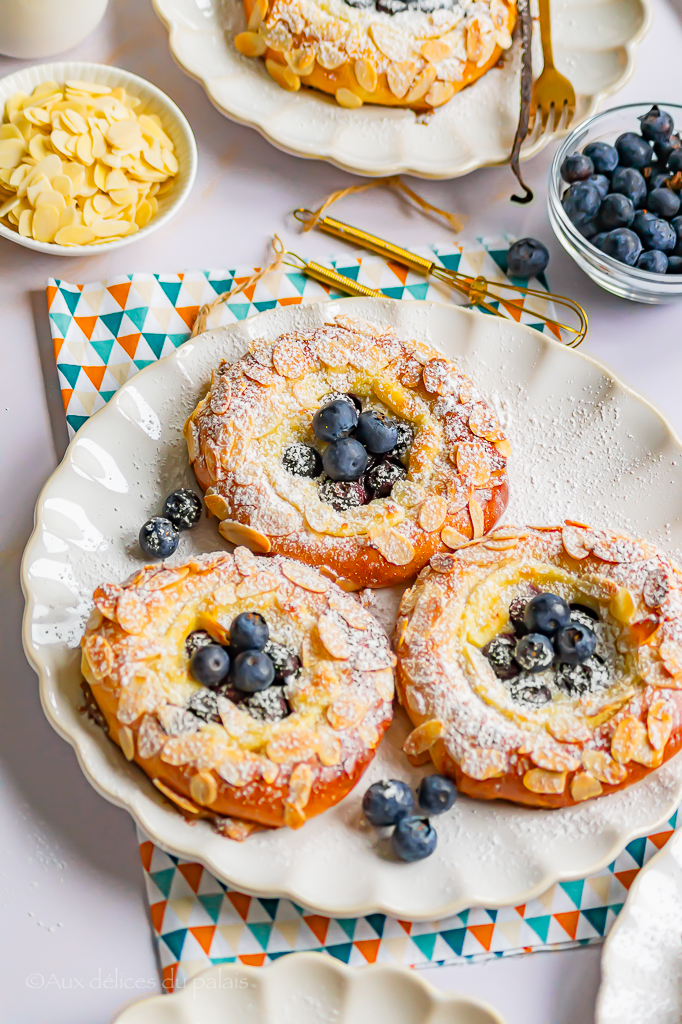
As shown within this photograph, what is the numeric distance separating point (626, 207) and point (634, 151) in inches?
7.3

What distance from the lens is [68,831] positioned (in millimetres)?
1641

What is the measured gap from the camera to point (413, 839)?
59.1 inches

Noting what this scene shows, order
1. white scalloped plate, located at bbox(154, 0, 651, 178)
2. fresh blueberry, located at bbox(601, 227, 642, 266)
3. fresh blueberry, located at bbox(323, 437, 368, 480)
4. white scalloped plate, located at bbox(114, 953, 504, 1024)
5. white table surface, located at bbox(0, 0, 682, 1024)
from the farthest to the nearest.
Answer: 1. white scalloped plate, located at bbox(154, 0, 651, 178)
2. fresh blueberry, located at bbox(601, 227, 642, 266)
3. fresh blueberry, located at bbox(323, 437, 368, 480)
4. white table surface, located at bbox(0, 0, 682, 1024)
5. white scalloped plate, located at bbox(114, 953, 504, 1024)

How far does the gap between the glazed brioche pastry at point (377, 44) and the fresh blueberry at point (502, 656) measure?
1.32m

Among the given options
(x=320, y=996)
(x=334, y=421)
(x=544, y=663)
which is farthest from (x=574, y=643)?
(x=320, y=996)

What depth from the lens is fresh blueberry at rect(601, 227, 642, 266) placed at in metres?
2.04

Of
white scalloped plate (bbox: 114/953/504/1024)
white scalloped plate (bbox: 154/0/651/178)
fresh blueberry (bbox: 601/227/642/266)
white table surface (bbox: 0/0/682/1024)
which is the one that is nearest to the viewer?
white scalloped plate (bbox: 114/953/504/1024)

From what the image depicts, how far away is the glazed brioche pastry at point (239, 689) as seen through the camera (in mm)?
1493

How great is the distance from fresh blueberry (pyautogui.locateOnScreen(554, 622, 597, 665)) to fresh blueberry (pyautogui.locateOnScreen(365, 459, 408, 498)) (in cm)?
45

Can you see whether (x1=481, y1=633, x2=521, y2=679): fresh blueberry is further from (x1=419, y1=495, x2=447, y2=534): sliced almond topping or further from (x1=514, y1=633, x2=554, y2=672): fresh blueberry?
(x1=419, y1=495, x2=447, y2=534): sliced almond topping

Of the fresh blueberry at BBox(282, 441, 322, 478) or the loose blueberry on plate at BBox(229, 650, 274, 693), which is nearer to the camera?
the loose blueberry on plate at BBox(229, 650, 274, 693)

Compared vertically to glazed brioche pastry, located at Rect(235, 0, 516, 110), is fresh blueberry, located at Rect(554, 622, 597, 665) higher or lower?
lower

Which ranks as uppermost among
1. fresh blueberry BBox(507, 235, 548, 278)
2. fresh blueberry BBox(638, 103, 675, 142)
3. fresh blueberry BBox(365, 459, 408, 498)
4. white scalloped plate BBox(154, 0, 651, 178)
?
fresh blueberry BBox(638, 103, 675, 142)

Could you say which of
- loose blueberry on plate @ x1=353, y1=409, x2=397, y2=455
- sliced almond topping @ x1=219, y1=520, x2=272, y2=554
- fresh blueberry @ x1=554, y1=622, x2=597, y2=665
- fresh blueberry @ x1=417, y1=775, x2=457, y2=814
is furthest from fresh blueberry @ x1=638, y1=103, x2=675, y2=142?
fresh blueberry @ x1=417, y1=775, x2=457, y2=814
